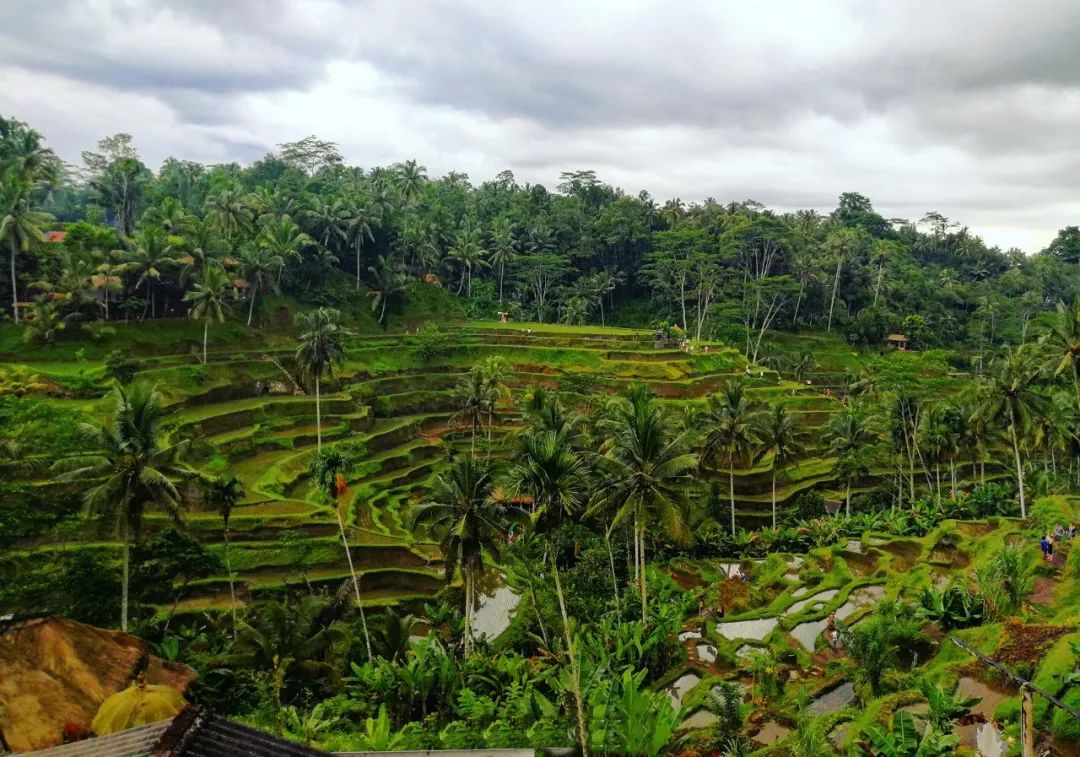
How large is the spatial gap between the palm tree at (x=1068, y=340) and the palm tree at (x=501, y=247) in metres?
54.8

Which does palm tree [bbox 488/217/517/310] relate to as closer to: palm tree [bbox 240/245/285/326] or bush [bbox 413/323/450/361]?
bush [bbox 413/323/450/361]

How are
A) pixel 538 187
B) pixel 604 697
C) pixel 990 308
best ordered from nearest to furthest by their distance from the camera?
pixel 604 697, pixel 990 308, pixel 538 187

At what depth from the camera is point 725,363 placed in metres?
56.6

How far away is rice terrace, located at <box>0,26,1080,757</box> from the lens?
15.6m

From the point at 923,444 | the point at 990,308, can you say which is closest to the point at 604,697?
the point at 923,444

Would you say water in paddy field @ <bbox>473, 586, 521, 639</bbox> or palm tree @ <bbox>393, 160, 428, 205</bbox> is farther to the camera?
palm tree @ <bbox>393, 160, 428, 205</bbox>

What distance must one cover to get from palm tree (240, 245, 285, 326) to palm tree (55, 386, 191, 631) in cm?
3318

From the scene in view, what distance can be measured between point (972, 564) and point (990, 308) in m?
72.2

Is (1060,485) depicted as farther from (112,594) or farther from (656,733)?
(112,594)

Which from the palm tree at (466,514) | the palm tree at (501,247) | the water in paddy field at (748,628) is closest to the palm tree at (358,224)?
the palm tree at (501,247)

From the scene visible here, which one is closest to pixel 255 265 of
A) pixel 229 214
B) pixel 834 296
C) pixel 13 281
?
pixel 229 214

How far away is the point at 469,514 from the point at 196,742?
1555 centimetres

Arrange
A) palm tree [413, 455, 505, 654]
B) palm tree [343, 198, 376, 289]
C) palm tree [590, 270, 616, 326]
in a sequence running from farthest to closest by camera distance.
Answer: palm tree [590, 270, 616, 326], palm tree [343, 198, 376, 289], palm tree [413, 455, 505, 654]

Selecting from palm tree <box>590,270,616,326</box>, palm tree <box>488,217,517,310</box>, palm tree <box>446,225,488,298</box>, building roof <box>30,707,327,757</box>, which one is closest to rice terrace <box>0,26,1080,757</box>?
building roof <box>30,707,327,757</box>
